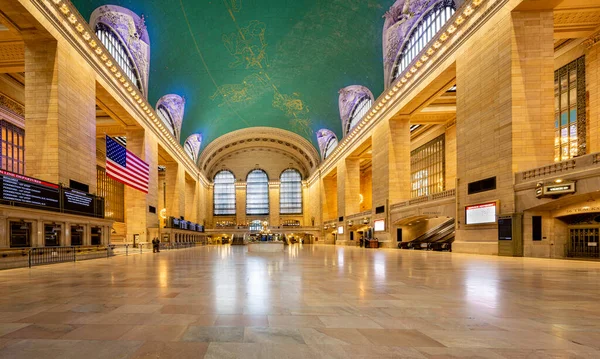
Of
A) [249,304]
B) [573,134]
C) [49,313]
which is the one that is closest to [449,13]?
[573,134]

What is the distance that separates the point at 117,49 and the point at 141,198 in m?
10.3

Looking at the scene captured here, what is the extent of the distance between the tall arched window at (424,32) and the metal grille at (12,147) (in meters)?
26.0

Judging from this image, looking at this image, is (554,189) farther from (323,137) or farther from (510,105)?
(323,137)

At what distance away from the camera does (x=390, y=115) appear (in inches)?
1001

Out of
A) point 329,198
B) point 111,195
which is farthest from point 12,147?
point 329,198

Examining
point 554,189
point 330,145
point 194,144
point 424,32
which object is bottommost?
point 554,189

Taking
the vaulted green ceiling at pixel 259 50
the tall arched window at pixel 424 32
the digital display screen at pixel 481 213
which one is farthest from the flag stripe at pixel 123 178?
the tall arched window at pixel 424 32

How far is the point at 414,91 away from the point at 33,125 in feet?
67.7

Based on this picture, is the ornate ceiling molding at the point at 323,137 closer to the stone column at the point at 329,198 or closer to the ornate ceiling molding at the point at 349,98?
the stone column at the point at 329,198

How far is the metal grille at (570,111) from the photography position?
1719 cm

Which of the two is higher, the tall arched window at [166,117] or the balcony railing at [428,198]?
the tall arched window at [166,117]

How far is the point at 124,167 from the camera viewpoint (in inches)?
715

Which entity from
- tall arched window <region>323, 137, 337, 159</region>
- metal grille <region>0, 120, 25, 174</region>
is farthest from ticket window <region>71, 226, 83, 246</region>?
tall arched window <region>323, 137, 337, 159</region>

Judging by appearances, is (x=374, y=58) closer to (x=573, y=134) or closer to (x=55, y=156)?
(x=573, y=134)
